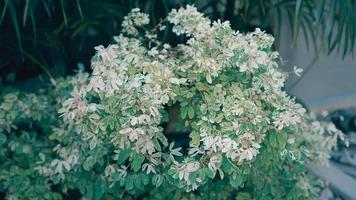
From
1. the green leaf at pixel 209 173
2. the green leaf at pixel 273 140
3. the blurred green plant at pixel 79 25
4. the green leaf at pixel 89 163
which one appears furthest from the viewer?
the blurred green plant at pixel 79 25

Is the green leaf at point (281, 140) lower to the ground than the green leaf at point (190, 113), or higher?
lower

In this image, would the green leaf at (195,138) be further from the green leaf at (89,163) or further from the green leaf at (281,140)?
the green leaf at (89,163)

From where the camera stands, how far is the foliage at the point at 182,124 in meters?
2.22

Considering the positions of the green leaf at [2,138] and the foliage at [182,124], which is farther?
the green leaf at [2,138]

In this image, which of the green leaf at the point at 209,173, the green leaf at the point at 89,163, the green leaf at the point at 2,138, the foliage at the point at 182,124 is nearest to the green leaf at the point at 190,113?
the foliage at the point at 182,124

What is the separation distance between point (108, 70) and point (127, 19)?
0.44 metres

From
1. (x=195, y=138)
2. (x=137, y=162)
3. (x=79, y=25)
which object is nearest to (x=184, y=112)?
(x=195, y=138)

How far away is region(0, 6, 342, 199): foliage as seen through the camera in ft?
7.29

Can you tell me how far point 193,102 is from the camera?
2.36 m

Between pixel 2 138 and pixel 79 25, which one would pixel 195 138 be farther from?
pixel 79 25

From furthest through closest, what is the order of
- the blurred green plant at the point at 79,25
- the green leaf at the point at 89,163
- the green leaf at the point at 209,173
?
1. the blurred green plant at the point at 79,25
2. the green leaf at the point at 89,163
3. the green leaf at the point at 209,173

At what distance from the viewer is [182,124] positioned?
2492mm

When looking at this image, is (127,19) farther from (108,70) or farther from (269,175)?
(269,175)

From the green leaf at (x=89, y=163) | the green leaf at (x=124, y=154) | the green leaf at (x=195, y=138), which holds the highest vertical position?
the green leaf at (x=195, y=138)
